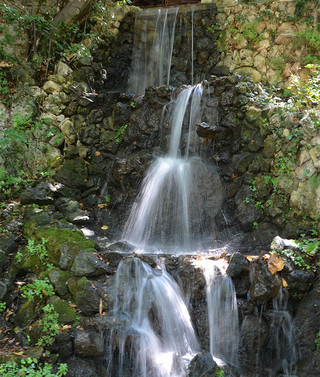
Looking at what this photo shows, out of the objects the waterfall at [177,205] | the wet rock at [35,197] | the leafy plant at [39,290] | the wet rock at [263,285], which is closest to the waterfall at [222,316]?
the wet rock at [263,285]

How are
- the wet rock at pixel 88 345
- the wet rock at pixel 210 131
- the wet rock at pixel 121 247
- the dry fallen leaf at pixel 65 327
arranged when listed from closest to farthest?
1. the wet rock at pixel 88 345
2. the dry fallen leaf at pixel 65 327
3. the wet rock at pixel 121 247
4. the wet rock at pixel 210 131

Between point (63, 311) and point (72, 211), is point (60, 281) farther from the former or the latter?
point (72, 211)

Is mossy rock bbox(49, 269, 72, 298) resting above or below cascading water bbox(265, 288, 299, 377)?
above

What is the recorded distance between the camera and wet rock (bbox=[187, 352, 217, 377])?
149 inches

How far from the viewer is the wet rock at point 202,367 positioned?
3.77 meters

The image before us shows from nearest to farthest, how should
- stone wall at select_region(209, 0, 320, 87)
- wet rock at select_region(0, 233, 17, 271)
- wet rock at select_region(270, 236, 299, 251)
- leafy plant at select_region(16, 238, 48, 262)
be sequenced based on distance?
wet rock at select_region(270, 236, 299, 251)
leafy plant at select_region(16, 238, 48, 262)
wet rock at select_region(0, 233, 17, 271)
stone wall at select_region(209, 0, 320, 87)

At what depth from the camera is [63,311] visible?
4.48 metres

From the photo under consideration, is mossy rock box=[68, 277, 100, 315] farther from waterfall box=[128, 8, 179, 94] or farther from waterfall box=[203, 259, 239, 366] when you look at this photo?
waterfall box=[128, 8, 179, 94]

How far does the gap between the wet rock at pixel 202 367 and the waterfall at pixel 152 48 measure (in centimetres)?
768

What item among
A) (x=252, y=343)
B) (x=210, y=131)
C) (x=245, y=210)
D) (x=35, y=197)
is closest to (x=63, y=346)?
(x=252, y=343)

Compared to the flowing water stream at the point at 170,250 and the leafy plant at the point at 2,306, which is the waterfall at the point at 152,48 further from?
the leafy plant at the point at 2,306

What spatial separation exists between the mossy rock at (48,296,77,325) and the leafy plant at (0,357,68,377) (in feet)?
1.78

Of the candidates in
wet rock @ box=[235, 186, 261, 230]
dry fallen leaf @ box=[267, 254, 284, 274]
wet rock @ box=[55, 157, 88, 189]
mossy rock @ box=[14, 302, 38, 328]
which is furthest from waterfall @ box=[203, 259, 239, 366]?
wet rock @ box=[55, 157, 88, 189]

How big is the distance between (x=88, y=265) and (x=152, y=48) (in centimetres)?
749
